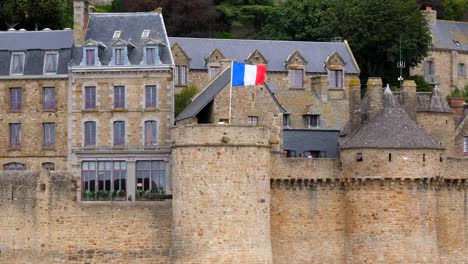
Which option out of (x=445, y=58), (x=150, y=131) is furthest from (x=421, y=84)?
(x=150, y=131)

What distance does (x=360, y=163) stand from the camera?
51750 mm

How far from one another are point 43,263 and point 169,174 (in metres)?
6.23

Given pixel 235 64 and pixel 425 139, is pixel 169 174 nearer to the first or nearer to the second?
pixel 235 64

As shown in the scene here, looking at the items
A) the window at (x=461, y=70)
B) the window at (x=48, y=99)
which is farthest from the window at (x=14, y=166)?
the window at (x=461, y=70)

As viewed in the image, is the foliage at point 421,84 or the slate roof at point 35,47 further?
the foliage at point 421,84

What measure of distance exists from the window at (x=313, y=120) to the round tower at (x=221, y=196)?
1458 cm

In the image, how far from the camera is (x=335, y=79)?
68812mm

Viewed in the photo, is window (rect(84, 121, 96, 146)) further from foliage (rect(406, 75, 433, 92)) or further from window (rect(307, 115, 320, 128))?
foliage (rect(406, 75, 433, 92))

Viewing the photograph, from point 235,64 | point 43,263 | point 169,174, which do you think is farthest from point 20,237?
point 235,64

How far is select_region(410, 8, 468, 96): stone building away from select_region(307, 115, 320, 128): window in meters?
15.1

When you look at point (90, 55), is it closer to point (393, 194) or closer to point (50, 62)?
point (50, 62)

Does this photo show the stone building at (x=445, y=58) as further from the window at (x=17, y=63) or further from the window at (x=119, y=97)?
the window at (x=17, y=63)

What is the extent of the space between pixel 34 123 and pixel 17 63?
8.46ft

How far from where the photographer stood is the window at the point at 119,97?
5625cm
